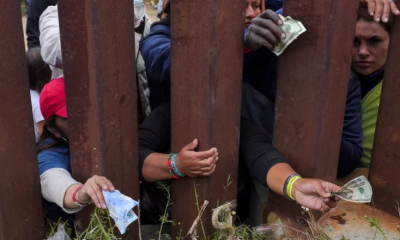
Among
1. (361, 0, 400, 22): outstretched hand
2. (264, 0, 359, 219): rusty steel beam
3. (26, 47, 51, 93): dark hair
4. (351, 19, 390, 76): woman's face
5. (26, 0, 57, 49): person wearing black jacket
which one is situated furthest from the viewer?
(26, 0, 57, 49): person wearing black jacket

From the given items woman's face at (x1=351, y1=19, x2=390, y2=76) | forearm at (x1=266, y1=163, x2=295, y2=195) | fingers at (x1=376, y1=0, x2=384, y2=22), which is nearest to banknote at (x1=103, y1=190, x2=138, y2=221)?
forearm at (x1=266, y1=163, x2=295, y2=195)

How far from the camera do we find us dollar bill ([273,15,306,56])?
1.78 meters

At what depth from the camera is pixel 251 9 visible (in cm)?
256

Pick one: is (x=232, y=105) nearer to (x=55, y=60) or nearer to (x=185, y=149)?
(x=185, y=149)

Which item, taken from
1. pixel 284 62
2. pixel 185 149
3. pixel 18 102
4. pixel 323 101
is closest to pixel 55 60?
pixel 18 102

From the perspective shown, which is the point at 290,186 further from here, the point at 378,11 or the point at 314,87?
the point at 378,11

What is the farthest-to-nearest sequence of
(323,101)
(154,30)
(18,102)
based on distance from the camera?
(154,30)
(323,101)
(18,102)

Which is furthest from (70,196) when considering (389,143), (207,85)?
(389,143)

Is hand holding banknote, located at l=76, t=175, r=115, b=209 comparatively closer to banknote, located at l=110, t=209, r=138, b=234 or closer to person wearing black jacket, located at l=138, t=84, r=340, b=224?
banknote, located at l=110, t=209, r=138, b=234

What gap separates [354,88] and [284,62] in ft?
1.75

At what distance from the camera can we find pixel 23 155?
177 centimetres

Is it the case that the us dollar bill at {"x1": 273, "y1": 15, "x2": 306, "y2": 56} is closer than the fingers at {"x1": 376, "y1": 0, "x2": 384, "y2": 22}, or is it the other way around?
the us dollar bill at {"x1": 273, "y1": 15, "x2": 306, "y2": 56}

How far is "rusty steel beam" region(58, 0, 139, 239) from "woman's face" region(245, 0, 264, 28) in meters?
0.93

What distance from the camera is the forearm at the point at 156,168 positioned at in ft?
6.56
